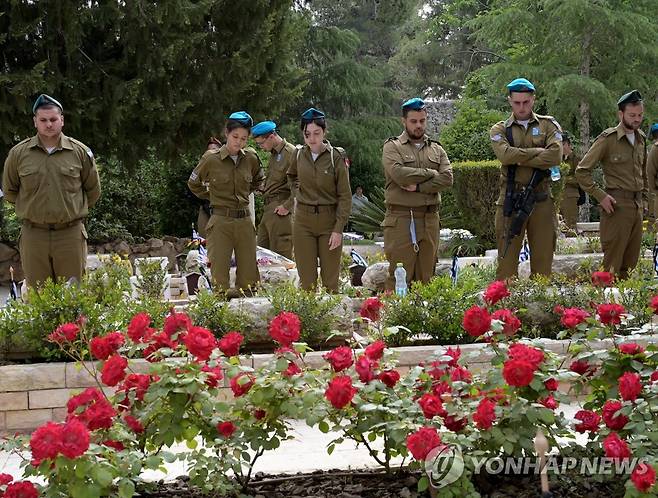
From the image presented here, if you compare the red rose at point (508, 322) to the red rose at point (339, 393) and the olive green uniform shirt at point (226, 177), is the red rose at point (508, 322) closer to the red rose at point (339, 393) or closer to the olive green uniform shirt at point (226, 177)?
the red rose at point (339, 393)

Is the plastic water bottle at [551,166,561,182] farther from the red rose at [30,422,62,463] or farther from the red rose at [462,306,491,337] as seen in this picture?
the red rose at [30,422,62,463]

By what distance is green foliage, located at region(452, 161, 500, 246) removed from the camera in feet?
43.6

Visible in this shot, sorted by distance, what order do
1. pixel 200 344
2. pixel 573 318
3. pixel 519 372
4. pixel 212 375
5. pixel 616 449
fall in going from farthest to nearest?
pixel 573 318 → pixel 212 375 → pixel 200 344 → pixel 519 372 → pixel 616 449

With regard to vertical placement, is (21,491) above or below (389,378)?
below

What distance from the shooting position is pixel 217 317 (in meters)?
6.21

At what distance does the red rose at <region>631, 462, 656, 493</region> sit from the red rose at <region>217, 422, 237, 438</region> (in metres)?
1.44

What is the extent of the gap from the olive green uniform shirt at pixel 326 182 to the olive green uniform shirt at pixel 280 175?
2240mm

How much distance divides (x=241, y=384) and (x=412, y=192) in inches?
181

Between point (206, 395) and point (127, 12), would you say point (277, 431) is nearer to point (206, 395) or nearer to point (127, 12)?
point (206, 395)

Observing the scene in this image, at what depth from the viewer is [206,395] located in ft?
12.1

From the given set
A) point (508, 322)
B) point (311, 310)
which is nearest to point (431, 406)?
point (508, 322)

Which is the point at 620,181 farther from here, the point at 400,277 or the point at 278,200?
the point at 278,200

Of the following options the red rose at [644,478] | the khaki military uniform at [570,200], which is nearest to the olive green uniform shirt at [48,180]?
the red rose at [644,478]

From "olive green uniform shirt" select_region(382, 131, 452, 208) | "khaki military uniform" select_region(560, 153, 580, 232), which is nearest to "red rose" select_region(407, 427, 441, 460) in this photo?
"olive green uniform shirt" select_region(382, 131, 452, 208)
